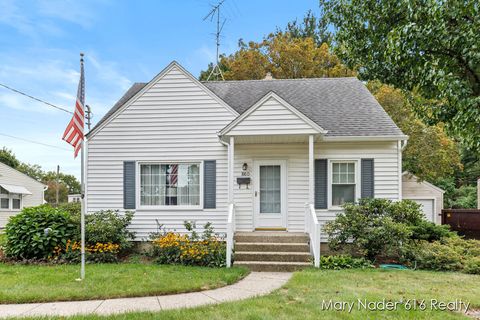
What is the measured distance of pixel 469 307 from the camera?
14.8 ft

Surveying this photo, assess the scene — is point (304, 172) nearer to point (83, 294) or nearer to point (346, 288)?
point (346, 288)

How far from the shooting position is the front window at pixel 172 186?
9.06 m

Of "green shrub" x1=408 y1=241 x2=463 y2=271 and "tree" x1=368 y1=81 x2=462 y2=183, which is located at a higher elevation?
"tree" x1=368 y1=81 x2=462 y2=183

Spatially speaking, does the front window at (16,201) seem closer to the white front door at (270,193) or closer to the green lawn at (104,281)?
the green lawn at (104,281)

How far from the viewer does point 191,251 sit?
732cm

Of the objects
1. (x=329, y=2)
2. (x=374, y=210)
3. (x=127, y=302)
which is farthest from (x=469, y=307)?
(x=329, y=2)

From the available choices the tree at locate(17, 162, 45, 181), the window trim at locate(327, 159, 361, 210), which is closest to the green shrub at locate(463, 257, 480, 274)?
the window trim at locate(327, 159, 361, 210)

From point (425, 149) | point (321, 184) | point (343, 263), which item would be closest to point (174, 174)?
point (321, 184)

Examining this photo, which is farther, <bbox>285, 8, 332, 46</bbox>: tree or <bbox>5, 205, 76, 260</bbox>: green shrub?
<bbox>285, 8, 332, 46</bbox>: tree

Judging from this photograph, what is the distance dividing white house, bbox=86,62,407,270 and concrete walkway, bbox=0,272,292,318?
3.43 meters

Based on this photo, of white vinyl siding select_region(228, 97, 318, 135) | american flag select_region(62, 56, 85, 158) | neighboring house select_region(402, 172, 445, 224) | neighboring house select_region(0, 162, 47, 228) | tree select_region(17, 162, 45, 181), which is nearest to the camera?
american flag select_region(62, 56, 85, 158)

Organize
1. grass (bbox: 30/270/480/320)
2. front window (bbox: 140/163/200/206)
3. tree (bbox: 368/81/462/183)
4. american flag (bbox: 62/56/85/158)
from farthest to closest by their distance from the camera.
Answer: tree (bbox: 368/81/462/183) → front window (bbox: 140/163/200/206) → american flag (bbox: 62/56/85/158) → grass (bbox: 30/270/480/320)

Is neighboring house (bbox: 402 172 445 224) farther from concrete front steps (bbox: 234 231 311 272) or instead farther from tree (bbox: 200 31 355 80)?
concrete front steps (bbox: 234 231 311 272)

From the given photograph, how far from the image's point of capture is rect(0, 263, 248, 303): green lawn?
508cm
